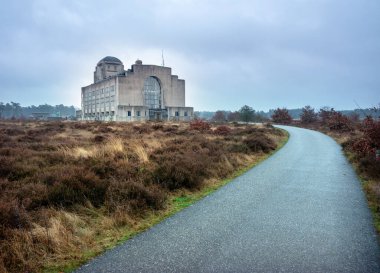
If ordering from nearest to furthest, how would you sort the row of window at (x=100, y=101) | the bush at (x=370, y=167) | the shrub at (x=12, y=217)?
1. the shrub at (x=12, y=217)
2. the bush at (x=370, y=167)
3. the row of window at (x=100, y=101)

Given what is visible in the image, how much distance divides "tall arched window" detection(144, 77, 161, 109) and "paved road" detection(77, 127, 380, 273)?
7868 centimetres

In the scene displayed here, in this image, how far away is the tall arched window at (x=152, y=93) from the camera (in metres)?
85.1

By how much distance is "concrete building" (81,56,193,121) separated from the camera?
7975 centimetres

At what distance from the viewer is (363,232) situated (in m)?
5.61

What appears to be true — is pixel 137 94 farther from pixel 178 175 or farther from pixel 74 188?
pixel 74 188

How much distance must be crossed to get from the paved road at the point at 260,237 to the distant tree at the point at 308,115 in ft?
206

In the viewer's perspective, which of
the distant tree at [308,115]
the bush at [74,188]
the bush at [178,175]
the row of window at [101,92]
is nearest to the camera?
the bush at [74,188]

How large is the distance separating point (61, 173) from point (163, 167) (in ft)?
9.80

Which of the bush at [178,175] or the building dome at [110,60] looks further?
the building dome at [110,60]

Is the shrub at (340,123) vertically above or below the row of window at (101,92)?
below

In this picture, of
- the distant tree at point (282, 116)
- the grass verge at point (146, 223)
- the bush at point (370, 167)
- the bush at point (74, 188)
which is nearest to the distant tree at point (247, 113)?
the distant tree at point (282, 116)

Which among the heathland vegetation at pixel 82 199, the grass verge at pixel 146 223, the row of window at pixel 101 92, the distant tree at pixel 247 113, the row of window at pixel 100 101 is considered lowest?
the grass verge at pixel 146 223

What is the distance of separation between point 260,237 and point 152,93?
8302 centimetres

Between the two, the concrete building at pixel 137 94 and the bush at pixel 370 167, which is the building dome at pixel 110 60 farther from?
the bush at pixel 370 167
